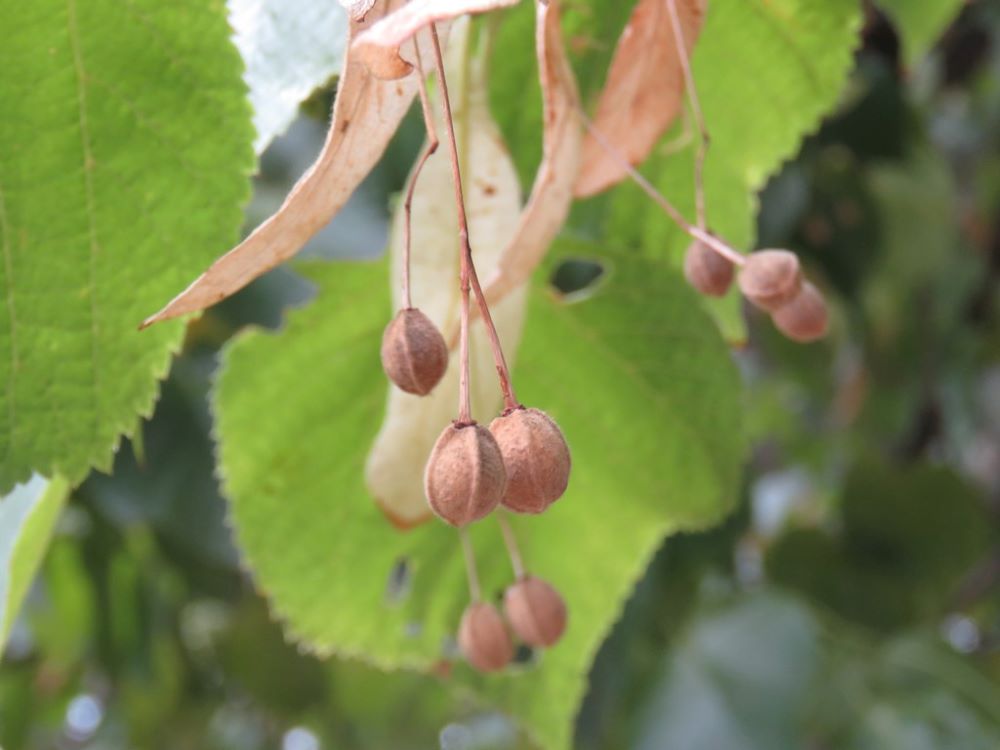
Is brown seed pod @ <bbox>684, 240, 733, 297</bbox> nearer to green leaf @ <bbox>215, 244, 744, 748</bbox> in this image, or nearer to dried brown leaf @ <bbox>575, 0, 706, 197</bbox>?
dried brown leaf @ <bbox>575, 0, 706, 197</bbox>

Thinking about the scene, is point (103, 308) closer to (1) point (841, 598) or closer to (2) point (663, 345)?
(2) point (663, 345)

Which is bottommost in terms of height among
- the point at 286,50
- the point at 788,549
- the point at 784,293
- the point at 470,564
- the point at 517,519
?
the point at 788,549

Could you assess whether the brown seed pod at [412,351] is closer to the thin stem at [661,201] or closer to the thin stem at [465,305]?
the thin stem at [465,305]

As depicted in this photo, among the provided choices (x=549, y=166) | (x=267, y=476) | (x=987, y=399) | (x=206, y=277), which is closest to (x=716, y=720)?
(x=267, y=476)

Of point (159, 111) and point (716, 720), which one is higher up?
point (159, 111)

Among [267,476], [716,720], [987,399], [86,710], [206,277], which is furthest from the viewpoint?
[86,710]

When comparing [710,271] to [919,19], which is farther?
[919,19]

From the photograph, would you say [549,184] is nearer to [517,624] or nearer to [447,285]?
[447,285]

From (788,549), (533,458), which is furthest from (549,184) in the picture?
(788,549)
